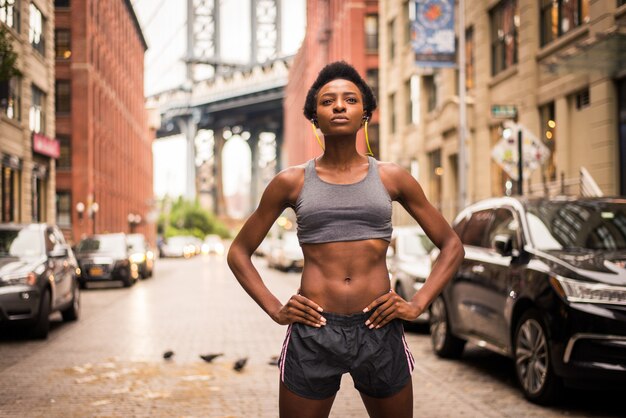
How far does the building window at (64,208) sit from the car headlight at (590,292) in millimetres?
50671

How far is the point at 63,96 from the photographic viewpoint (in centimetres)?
5562

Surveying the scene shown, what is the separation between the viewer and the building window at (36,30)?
35.7 meters

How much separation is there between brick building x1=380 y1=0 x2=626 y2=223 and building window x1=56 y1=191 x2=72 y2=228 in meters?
23.2

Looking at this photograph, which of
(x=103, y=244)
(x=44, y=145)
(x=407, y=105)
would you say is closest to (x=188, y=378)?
(x=103, y=244)

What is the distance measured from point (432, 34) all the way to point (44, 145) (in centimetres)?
1970

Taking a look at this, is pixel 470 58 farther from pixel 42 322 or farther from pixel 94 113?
pixel 94 113

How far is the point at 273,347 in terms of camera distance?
11.7m

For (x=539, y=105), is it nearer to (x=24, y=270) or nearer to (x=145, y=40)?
(x=24, y=270)

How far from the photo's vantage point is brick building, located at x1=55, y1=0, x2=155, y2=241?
54125mm

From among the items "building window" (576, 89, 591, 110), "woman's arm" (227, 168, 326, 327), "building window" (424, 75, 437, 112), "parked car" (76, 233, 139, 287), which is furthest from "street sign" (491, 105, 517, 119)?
"building window" (424, 75, 437, 112)

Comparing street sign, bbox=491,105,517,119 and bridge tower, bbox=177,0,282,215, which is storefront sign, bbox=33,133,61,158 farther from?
bridge tower, bbox=177,0,282,215

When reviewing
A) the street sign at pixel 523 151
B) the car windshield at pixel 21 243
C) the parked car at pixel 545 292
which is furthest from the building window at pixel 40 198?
the parked car at pixel 545 292

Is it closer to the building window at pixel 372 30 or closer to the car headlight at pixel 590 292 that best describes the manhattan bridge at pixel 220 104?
the building window at pixel 372 30

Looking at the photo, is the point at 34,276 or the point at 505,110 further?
the point at 505,110
